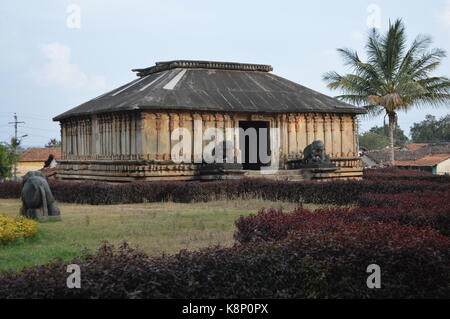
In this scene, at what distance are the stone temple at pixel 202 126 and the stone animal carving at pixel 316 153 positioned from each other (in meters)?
0.45

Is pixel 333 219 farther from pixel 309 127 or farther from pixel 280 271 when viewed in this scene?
pixel 309 127

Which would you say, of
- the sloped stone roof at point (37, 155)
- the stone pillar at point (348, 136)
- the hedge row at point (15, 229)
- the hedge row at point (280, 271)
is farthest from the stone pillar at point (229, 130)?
the sloped stone roof at point (37, 155)

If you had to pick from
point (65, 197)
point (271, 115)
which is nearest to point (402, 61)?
point (271, 115)

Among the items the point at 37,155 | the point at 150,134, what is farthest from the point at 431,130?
the point at 150,134

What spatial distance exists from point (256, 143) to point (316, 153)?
11.1ft

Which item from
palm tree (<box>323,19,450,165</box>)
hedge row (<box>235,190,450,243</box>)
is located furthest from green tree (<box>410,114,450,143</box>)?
hedge row (<box>235,190,450,243</box>)

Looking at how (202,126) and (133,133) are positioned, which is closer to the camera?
(133,133)

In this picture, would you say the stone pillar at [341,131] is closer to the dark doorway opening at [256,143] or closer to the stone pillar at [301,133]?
the stone pillar at [301,133]

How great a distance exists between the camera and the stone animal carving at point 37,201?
14.6 m

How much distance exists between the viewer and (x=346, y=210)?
37.0 feet

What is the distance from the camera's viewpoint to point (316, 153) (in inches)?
989

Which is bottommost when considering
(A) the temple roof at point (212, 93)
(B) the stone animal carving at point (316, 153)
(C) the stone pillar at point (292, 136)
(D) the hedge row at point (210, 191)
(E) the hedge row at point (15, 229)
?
(E) the hedge row at point (15, 229)

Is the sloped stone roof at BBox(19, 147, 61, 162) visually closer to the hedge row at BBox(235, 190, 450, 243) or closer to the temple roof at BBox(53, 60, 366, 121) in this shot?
the temple roof at BBox(53, 60, 366, 121)
